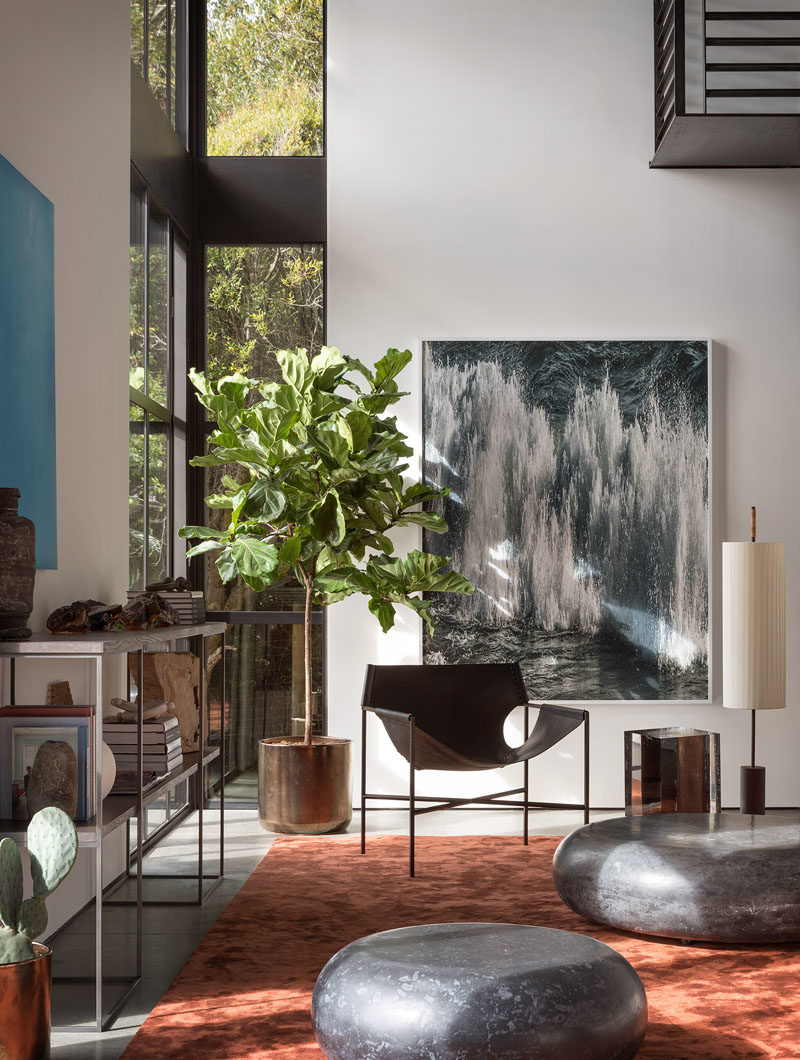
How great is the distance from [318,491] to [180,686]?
1232 mm

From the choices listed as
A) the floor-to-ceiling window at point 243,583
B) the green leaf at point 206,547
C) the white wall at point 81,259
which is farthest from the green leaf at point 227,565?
the floor-to-ceiling window at point 243,583

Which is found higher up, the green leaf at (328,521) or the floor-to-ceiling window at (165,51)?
the floor-to-ceiling window at (165,51)

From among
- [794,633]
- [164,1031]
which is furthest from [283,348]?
[164,1031]

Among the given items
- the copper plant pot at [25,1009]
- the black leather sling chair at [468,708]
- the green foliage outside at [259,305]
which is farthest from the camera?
the green foliage outside at [259,305]

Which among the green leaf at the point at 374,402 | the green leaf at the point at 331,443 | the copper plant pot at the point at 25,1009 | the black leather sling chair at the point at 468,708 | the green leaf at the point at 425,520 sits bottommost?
the copper plant pot at the point at 25,1009

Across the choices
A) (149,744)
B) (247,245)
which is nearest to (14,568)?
(149,744)

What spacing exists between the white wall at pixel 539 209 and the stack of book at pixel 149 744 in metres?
2.20

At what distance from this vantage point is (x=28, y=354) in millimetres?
3287

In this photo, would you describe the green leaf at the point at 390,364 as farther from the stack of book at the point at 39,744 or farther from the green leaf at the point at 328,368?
the stack of book at the point at 39,744

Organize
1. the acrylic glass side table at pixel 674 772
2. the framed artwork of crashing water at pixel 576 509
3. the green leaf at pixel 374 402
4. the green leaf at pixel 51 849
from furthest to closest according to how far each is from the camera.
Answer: the framed artwork of crashing water at pixel 576 509 → the green leaf at pixel 374 402 → the acrylic glass side table at pixel 674 772 → the green leaf at pixel 51 849

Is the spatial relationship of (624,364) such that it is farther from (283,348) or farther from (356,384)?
(283,348)

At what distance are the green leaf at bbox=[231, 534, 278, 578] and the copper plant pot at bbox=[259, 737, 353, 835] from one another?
84 centimetres

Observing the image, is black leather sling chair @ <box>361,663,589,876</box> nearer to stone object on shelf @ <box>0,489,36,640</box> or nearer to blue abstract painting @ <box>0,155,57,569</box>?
blue abstract painting @ <box>0,155,57,569</box>

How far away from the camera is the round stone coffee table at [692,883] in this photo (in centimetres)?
322
